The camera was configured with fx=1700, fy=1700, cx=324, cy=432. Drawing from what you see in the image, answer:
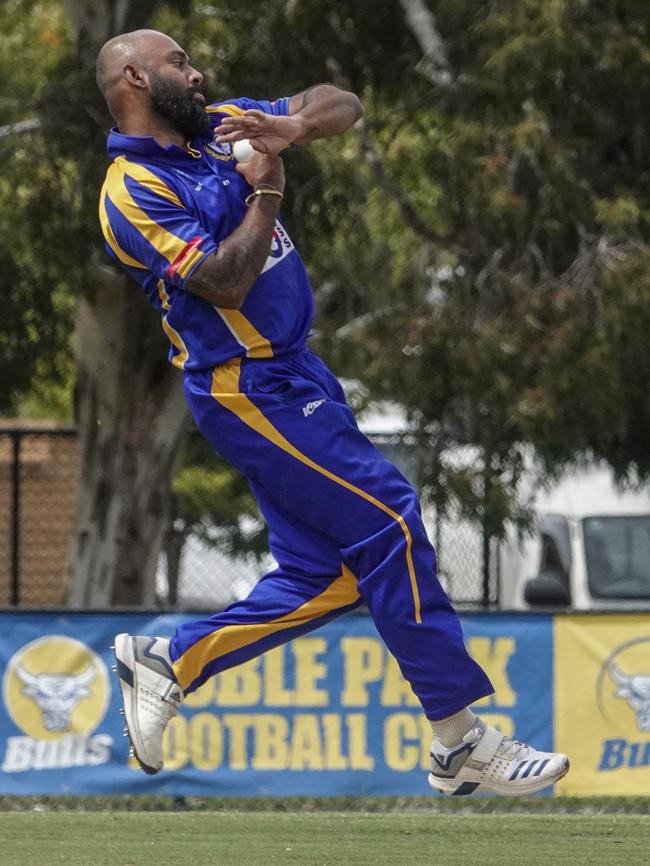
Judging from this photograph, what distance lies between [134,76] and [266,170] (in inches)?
21.8

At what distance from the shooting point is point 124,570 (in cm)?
1295

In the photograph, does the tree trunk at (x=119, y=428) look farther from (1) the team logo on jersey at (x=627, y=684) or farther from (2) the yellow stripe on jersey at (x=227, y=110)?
(2) the yellow stripe on jersey at (x=227, y=110)

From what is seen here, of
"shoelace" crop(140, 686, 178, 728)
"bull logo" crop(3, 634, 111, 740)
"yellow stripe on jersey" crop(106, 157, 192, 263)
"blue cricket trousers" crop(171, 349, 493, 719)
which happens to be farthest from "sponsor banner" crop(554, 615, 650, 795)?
"yellow stripe on jersey" crop(106, 157, 192, 263)

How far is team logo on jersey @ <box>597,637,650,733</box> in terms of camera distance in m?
9.02

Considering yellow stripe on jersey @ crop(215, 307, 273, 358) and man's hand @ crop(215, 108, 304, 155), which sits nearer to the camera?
man's hand @ crop(215, 108, 304, 155)

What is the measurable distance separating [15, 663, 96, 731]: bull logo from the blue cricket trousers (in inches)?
151

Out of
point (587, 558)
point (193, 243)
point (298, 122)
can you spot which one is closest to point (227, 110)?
point (298, 122)

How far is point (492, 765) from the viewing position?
17.3 ft

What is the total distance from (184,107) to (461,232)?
7030 mm

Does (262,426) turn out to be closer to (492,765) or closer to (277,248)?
(277,248)

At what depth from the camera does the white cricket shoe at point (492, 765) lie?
524 cm

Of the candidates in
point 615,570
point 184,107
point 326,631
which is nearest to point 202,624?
point 184,107

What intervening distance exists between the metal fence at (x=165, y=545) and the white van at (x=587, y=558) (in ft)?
1.32

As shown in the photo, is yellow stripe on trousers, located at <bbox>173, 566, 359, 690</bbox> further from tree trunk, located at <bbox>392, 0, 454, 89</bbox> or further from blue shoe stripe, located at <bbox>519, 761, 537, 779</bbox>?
tree trunk, located at <bbox>392, 0, 454, 89</bbox>
